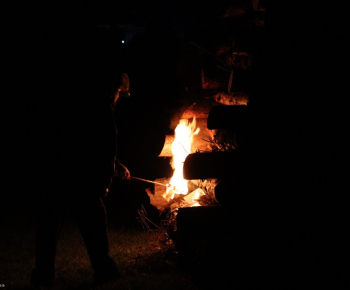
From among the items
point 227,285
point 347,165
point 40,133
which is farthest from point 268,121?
point 40,133

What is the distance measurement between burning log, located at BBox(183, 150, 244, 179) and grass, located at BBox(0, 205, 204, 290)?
1125 millimetres

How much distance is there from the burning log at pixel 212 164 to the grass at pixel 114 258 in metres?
1.13

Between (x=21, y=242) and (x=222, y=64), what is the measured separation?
3476 mm

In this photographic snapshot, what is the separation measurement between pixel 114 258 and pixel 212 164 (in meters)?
1.89

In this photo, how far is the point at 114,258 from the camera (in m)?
4.76

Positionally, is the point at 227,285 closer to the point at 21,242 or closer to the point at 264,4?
the point at 264,4

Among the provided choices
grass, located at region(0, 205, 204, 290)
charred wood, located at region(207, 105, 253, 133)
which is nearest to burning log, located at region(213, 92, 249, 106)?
charred wood, located at region(207, 105, 253, 133)

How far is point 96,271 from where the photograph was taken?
13.0 feet

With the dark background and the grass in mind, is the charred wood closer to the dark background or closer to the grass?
the dark background

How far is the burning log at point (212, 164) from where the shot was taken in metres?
3.64

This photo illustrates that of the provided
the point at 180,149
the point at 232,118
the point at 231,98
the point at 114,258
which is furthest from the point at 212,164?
the point at 114,258

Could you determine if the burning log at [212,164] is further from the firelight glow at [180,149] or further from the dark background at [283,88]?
the firelight glow at [180,149]

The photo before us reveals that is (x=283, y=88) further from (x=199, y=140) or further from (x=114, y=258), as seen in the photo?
(x=114, y=258)

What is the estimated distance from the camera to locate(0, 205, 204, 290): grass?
159 inches
